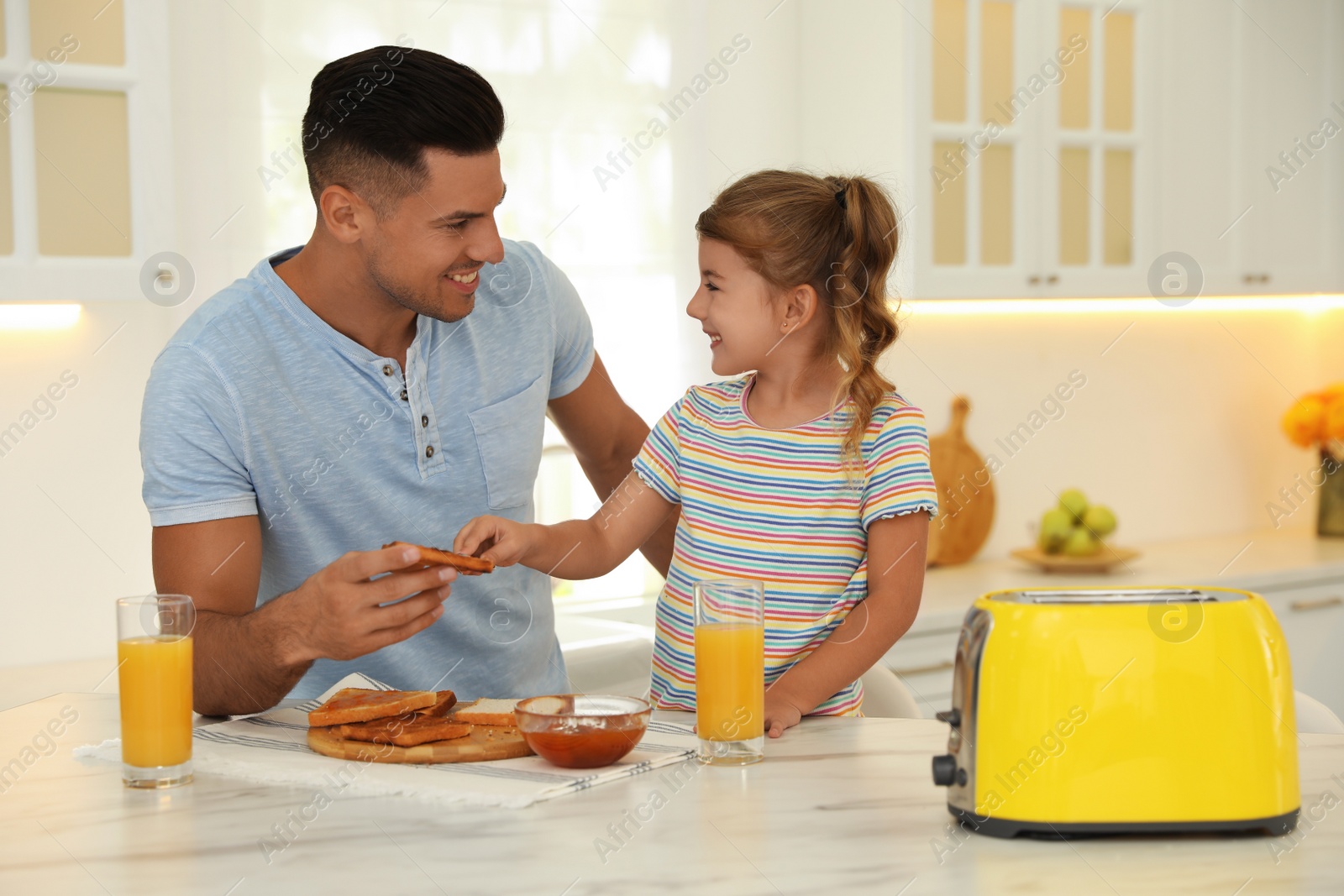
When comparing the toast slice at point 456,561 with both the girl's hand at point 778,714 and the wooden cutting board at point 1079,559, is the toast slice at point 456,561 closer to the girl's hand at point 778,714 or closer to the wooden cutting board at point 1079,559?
the girl's hand at point 778,714

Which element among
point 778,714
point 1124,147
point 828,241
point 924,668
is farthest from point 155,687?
point 1124,147

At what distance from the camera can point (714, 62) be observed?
3098 millimetres

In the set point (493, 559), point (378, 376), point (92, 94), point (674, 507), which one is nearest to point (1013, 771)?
point (493, 559)

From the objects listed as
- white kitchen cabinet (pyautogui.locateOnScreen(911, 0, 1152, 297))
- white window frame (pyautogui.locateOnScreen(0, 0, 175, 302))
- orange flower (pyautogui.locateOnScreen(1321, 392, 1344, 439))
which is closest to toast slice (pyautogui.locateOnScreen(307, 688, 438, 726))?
white window frame (pyautogui.locateOnScreen(0, 0, 175, 302))

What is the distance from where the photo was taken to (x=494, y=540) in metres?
1.44

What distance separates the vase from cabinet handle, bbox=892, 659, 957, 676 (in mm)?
1605

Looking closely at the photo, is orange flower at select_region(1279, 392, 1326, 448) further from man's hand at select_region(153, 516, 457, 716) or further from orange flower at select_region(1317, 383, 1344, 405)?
man's hand at select_region(153, 516, 457, 716)

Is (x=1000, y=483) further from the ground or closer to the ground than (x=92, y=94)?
closer to the ground

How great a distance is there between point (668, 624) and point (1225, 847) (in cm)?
77

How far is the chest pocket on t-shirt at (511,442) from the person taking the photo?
1.77 metres

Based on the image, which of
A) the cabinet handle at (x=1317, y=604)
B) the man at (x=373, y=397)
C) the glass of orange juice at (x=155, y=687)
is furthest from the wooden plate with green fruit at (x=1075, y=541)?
the glass of orange juice at (x=155, y=687)

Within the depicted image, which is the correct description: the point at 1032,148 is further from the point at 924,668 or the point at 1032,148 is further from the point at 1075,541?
the point at 924,668

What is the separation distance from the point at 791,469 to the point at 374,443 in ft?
1.79

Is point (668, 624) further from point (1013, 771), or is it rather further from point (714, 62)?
point (714, 62)
